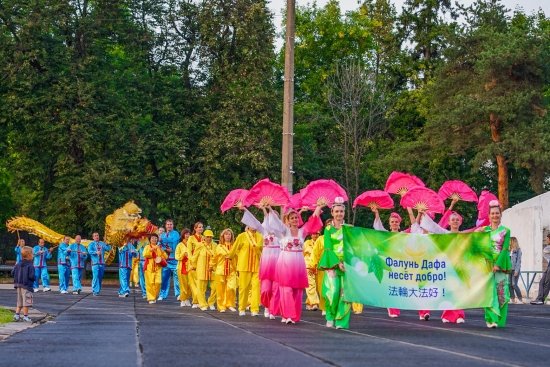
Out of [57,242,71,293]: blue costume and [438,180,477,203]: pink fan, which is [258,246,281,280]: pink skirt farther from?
[57,242,71,293]: blue costume

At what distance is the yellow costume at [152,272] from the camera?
107 ft

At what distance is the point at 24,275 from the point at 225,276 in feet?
18.2

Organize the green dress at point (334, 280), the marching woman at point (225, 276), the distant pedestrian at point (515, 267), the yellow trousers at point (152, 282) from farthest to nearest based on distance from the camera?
the distant pedestrian at point (515, 267) → the yellow trousers at point (152, 282) → the marching woman at point (225, 276) → the green dress at point (334, 280)

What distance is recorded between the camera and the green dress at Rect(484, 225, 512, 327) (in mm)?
20234

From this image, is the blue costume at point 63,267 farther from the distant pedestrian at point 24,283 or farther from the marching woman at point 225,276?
the distant pedestrian at point 24,283

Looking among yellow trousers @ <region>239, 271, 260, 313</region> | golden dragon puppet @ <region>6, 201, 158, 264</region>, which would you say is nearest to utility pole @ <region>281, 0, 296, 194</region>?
yellow trousers @ <region>239, 271, 260, 313</region>

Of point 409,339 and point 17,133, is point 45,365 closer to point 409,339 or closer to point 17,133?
point 409,339

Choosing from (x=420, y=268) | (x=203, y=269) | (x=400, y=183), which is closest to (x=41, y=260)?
(x=203, y=269)

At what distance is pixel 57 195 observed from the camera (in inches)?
2052

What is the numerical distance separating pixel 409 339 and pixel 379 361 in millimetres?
3734

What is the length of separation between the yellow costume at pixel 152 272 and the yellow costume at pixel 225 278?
512cm

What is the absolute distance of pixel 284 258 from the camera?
21484mm

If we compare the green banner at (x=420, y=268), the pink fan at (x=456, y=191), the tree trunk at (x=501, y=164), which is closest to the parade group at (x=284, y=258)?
the pink fan at (x=456, y=191)

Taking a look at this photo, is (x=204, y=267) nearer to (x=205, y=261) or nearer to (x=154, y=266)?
(x=205, y=261)
